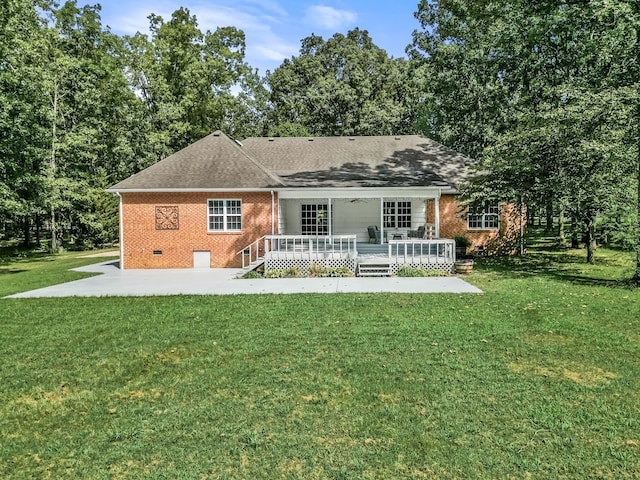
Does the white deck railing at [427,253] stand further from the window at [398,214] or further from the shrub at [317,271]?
the window at [398,214]

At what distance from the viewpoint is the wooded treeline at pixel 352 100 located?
12.8 m

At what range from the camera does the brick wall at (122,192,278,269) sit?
1738cm

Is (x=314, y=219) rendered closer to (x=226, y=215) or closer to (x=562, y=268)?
(x=226, y=215)

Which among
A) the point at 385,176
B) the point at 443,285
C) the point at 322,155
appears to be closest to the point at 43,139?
the point at 322,155

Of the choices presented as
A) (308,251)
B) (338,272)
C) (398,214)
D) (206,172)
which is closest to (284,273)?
(308,251)

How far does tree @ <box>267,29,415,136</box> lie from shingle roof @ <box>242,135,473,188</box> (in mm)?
12852

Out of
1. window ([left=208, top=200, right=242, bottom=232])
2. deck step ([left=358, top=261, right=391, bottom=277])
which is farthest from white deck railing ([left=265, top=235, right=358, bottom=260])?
window ([left=208, top=200, right=242, bottom=232])

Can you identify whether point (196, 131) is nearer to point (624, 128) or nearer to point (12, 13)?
point (12, 13)

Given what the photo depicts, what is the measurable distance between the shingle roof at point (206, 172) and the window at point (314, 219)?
11.5 feet

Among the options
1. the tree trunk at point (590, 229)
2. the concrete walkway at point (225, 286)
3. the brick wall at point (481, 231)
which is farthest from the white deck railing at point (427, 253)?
the brick wall at point (481, 231)

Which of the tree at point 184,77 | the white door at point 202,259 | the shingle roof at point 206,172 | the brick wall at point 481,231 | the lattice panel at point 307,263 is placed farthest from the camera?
the tree at point 184,77

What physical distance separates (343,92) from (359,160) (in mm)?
17326

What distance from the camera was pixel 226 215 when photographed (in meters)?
17.4

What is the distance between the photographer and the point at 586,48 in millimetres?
15234
